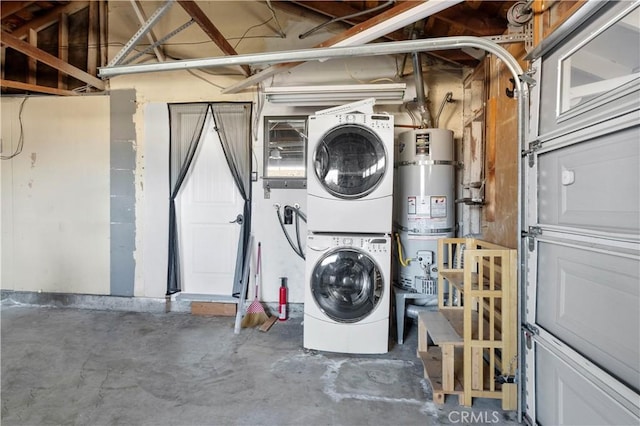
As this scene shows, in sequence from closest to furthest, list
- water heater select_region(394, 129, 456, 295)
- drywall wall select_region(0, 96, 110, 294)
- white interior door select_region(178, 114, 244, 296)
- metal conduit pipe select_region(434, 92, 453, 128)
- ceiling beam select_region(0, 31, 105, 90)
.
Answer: ceiling beam select_region(0, 31, 105, 90) → water heater select_region(394, 129, 456, 295) → metal conduit pipe select_region(434, 92, 453, 128) → white interior door select_region(178, 114, 244, 296) → drywall wall select_region(0, 96, 110, 294)

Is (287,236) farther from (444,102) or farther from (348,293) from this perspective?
(444,102)

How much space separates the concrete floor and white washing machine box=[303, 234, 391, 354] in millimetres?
143

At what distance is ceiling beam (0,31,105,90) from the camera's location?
8.23ft

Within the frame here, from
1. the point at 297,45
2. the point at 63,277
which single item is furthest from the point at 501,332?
the point at 63,277

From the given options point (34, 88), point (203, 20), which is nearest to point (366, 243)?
point (203, 20)

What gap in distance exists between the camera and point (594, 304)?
4.21ft

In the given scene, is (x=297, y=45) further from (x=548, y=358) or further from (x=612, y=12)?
(x=548, y=358)

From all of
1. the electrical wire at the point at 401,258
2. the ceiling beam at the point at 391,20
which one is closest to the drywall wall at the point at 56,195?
the ceiling beam at the point at 391,20

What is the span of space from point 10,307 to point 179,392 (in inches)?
124

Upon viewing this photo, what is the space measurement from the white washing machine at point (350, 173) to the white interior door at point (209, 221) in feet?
4.09

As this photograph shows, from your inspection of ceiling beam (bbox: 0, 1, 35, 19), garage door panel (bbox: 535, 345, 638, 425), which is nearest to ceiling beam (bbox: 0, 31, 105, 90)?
ceiling beam (bbox: 0, 1, 35, 19)

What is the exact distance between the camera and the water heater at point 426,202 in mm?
2732

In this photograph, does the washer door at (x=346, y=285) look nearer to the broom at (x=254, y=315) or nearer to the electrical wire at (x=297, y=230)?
the electrical wire at (x=297, y=230)

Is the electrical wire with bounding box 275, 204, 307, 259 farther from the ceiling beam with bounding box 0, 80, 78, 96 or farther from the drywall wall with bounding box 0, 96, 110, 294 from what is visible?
the ceiling beam with bounding box 0, 80, 78, 96
